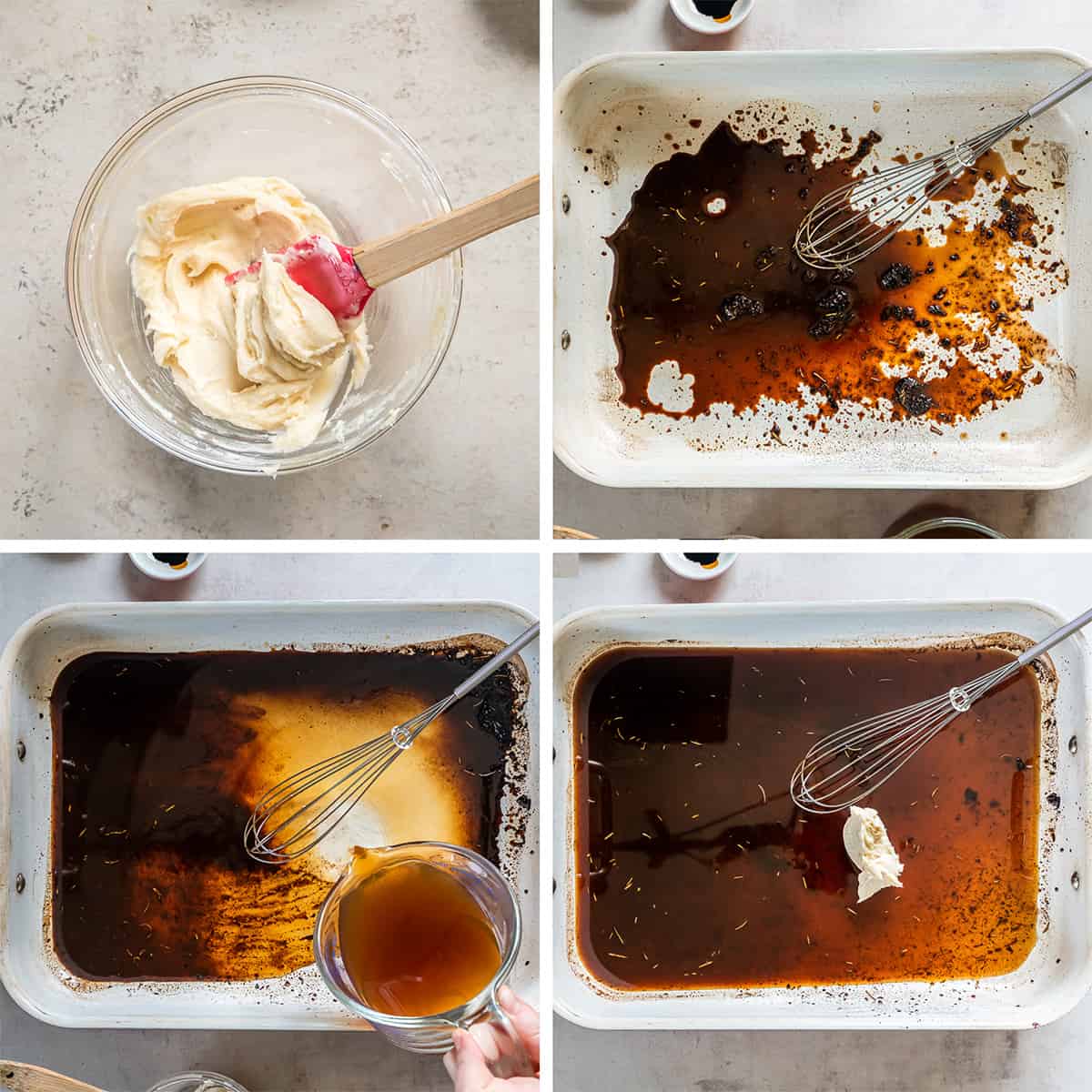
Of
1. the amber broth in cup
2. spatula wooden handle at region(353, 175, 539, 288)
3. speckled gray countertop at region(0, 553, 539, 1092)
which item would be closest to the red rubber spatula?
spatula wooden handle at region(353, 175, 539, 288)

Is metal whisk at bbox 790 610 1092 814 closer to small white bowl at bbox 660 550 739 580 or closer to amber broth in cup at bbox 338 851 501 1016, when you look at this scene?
small white bowl at bbox 660 550 739 580

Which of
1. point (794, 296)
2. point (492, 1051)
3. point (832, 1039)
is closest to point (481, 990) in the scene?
point (492, 1051)

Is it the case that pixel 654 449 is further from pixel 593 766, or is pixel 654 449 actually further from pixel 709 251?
pixel 593 766

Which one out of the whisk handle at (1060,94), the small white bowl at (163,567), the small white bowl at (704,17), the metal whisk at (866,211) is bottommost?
the small white bowl at (163,567)

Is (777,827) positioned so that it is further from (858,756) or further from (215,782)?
(215,782)

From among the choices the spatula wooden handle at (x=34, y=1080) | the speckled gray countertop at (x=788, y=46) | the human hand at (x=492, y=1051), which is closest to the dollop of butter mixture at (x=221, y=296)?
the speckled gray countertop at (x=788, y=46)

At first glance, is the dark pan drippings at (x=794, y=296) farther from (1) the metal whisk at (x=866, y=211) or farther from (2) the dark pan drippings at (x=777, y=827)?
(2) the dark pan drippings at (x=777, y=827)
